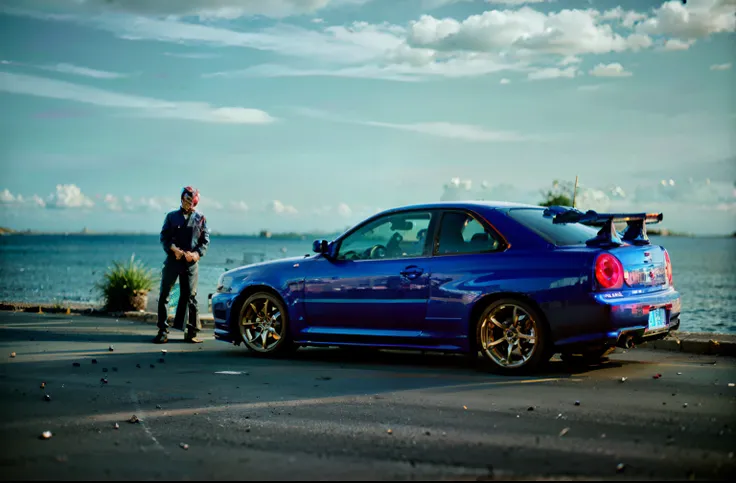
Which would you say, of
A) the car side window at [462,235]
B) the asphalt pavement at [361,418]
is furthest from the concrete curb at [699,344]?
the car side window at [462,235]

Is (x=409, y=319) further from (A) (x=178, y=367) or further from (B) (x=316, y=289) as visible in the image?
(A) (x=178, y=367)

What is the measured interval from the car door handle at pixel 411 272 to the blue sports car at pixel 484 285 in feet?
0.04

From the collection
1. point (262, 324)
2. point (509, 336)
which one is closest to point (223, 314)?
point (262, 324)

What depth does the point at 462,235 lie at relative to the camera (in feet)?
31.3

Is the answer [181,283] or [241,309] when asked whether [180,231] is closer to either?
[181,283]

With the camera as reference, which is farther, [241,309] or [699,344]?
[241,309]

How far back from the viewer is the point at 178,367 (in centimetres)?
1005

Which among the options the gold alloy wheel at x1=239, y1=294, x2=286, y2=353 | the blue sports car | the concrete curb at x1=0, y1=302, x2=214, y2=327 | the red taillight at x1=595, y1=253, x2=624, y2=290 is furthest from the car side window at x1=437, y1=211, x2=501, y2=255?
the concrete curb at x1=0, y1=302, x2=214, y2=327

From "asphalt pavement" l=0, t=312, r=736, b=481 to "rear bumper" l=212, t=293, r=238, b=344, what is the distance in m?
0.49

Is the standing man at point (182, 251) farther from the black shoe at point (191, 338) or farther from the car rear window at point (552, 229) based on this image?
the car rear window at point (552, 229)

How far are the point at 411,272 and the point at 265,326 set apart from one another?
7.50ft

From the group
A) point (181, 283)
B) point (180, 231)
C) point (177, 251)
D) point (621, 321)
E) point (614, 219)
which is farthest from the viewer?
point (181, 283)

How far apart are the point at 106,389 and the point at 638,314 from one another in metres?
4.99

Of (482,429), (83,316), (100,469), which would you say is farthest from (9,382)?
(83,316)
